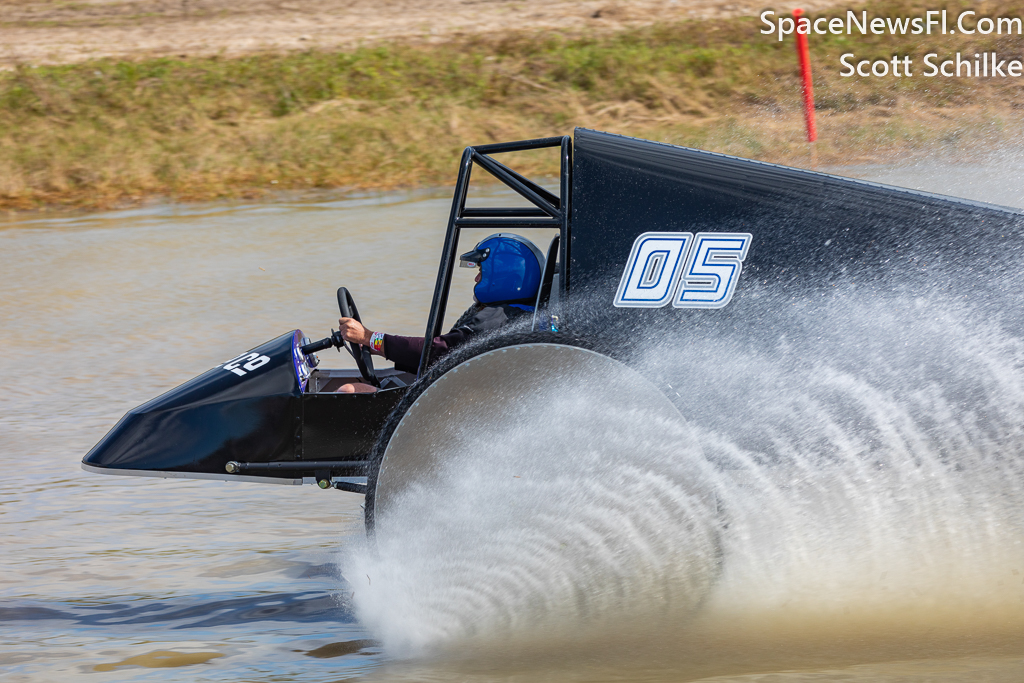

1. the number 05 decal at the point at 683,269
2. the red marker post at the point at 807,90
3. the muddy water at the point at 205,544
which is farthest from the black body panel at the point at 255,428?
the red marker post at the point at 807,90

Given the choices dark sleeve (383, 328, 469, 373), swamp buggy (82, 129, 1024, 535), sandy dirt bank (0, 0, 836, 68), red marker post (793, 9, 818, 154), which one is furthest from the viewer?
sandy dirt bank (0, 0, 836, 68)

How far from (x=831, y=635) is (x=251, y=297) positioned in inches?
298

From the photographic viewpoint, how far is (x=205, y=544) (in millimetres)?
5672

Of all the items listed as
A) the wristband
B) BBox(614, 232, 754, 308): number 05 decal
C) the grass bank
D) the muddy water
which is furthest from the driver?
the grass bank

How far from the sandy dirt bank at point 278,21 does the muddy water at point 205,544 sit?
8.05 m

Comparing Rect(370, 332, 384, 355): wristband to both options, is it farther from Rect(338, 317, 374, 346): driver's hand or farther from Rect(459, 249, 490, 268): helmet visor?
Rect(459, 249, 490, 268): helmet visor

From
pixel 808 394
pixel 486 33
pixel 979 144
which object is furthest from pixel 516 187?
pixel 486 33

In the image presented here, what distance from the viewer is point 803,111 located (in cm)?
1634

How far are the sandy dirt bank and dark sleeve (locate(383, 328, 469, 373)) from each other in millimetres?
15176

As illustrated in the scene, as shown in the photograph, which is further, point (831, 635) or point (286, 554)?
point (286, 554)

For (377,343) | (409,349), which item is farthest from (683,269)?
(377,343)

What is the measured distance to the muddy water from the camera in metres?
4.11

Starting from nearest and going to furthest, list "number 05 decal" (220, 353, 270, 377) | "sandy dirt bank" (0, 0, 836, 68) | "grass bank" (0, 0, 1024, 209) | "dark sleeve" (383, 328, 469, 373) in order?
"dark sleeve" (383, 328, 469, 373)
"number 05 decal" (220, 353, 270, 377)
"grass bank" (0, 0, 1024, 209)
"sandy dirt bank" (0, 0, 836, 68)

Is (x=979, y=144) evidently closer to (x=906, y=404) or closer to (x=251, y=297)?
(x=251, y=297)
